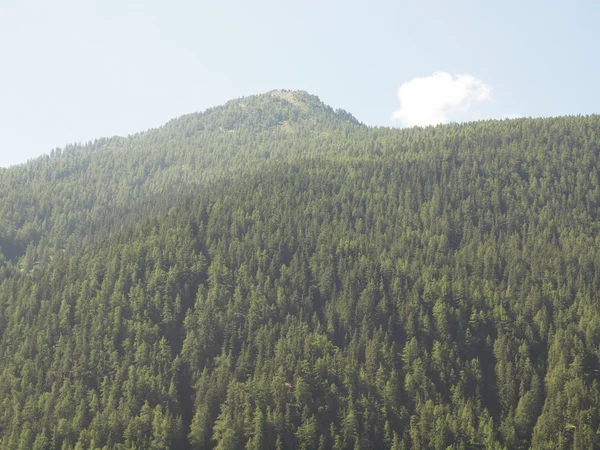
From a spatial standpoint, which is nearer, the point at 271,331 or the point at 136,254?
the point at 271,331

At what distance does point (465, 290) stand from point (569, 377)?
36.3 metres

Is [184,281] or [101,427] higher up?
[184,281]

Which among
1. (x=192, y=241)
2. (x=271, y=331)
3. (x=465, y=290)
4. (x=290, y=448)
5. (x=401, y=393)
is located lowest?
(x=290, y=448)

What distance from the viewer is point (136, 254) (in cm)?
18912

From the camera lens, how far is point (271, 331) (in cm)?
15912

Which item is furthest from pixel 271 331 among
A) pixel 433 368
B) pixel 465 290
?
pixel 465 290

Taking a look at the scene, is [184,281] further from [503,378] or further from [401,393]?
[503,378]

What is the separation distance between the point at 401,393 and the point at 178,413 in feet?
166

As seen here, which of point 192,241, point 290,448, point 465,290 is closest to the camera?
point 290,448

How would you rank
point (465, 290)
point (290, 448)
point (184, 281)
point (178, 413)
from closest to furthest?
point (290, 448), point (178, 413), point (465, 290), point (184, 281)

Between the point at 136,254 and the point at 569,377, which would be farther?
the point at 136,254

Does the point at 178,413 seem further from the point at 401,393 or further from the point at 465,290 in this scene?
the point at 465,290

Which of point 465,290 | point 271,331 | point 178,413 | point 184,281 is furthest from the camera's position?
point 184,281

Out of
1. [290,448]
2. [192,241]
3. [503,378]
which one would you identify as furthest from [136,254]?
[503,378]
